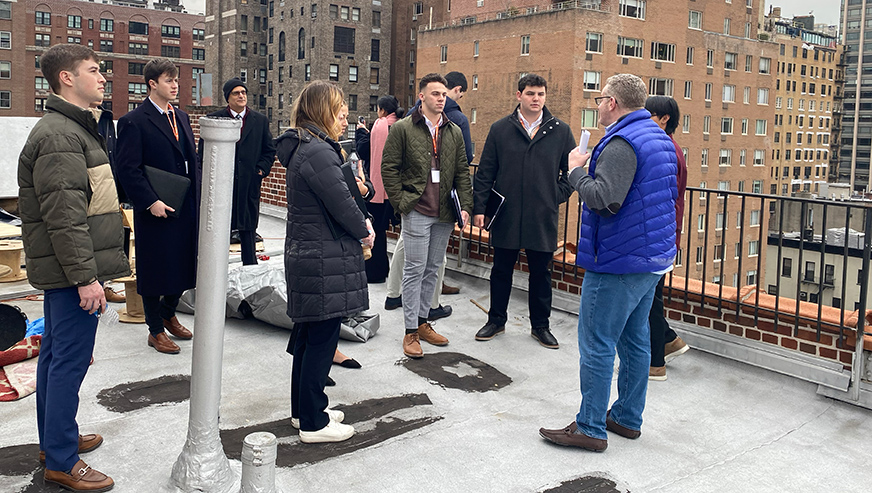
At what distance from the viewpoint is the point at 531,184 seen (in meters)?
5.80

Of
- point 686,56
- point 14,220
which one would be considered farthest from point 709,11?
point 14,220

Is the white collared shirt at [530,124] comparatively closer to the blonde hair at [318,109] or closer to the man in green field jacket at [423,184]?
the man in green field jacket at [423,184]

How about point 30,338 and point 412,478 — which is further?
point 30,338

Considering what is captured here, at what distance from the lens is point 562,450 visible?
3.97 metres

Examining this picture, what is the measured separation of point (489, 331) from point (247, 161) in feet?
9.12

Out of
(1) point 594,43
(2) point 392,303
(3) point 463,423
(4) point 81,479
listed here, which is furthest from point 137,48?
(4) point 81,479

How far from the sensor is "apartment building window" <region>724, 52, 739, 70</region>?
65688 mm

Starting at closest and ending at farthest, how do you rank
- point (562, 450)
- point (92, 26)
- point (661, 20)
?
point (562, 450) → point (661, 20) → point (92, 26)

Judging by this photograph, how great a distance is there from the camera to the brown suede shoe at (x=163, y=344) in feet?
17.3

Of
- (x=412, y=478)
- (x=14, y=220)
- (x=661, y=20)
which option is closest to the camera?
(x=412, y=478)

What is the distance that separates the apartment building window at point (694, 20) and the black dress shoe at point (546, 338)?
63013 mm

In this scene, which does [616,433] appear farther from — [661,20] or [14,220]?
[661,20]

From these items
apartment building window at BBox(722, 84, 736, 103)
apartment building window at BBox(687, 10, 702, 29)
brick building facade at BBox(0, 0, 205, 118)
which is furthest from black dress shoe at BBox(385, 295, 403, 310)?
brick building facade at BBox(0, 0, 205, 118)

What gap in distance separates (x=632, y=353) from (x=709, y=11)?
67.0 metres
